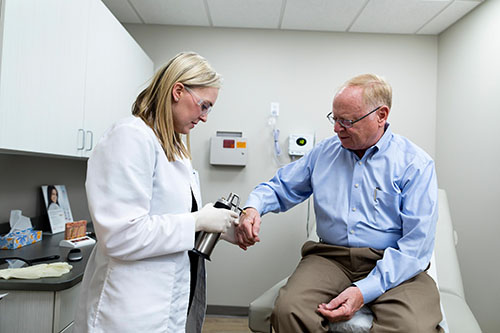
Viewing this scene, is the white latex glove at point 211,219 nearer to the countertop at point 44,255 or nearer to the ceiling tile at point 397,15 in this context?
the countertop at point 44,255

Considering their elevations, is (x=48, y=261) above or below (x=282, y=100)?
below


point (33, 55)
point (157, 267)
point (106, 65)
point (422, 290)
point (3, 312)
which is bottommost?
point (3, 312)

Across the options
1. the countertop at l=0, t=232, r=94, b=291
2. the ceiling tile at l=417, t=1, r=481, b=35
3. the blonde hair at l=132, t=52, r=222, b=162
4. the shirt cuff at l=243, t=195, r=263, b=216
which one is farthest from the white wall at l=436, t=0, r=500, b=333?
the countertop at l=0, t=232, r=94, b=291

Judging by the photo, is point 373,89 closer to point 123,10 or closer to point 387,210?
point 387,210

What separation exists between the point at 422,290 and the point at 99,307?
107cm

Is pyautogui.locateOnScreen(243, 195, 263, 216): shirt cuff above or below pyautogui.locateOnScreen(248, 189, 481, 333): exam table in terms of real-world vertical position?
above

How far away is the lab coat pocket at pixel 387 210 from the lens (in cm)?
142

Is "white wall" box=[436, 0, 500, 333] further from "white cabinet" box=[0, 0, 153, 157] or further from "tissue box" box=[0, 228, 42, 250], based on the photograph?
"tissue box" box=[0, 228, 42, 250]

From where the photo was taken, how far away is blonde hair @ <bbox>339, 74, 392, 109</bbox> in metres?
1.47

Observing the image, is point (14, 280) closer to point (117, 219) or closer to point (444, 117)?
point (117, 219)

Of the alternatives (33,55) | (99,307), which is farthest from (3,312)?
(33,55)

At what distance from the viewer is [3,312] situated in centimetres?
122

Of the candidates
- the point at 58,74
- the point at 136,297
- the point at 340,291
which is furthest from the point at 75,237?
the point at 340,291

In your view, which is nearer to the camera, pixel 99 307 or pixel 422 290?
pixel 99 307
